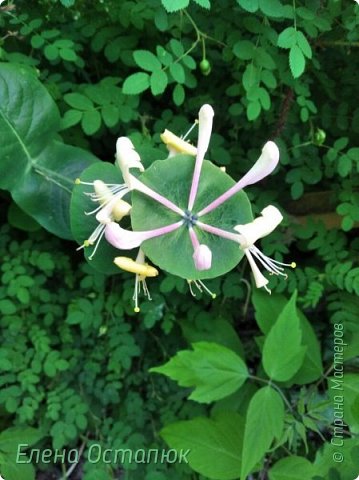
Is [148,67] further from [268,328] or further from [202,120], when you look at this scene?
[268,328]

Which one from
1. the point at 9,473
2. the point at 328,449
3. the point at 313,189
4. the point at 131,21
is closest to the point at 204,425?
the point at 328,449

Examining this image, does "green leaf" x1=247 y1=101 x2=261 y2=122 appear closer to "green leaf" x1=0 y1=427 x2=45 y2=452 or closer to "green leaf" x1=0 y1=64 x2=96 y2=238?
"green leaf" x1=0 y1=64 x2=96 y2=238

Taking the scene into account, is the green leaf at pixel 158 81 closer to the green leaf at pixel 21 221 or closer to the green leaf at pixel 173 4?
the green leaf at pixel 173 4

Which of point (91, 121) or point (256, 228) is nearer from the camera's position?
point (256, 228)

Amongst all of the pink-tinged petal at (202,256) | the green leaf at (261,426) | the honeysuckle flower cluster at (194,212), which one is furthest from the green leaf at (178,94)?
the green leaf at (261,426)

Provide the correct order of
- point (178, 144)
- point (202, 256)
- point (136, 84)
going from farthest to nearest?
1. point (136, 84)
2. point (178, 144)
3. point (202, 256)

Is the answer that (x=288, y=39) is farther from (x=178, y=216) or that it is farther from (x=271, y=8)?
(x=178, y=216)

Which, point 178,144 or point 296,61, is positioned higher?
point 296,61

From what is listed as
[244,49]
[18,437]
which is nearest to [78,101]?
[244,49]
